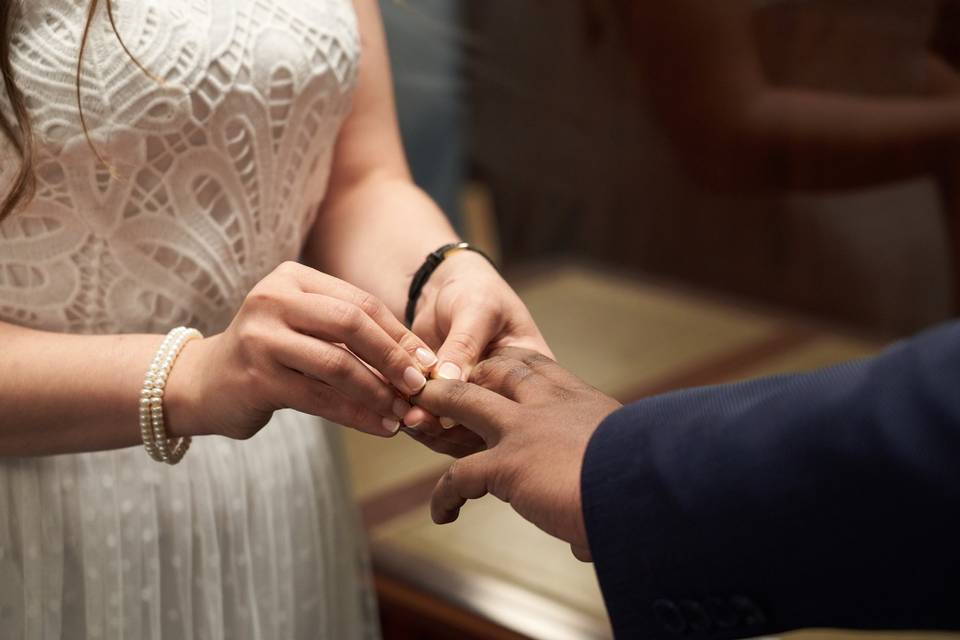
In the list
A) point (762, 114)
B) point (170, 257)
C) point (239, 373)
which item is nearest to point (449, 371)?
point (239, 373)

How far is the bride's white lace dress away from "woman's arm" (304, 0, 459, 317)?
32 mm

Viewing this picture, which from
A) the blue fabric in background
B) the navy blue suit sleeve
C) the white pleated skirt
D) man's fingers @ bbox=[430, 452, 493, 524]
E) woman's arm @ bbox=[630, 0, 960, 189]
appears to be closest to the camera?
the navy blue suit sleeve

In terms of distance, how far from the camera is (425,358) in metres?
0.65

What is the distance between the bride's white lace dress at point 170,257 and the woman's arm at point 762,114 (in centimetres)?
48

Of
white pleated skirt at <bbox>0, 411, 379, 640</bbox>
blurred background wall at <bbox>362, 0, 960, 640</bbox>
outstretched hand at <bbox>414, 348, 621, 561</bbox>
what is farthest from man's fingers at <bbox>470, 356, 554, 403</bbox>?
blurred background wall at <bbox>362, 0, 960, 640</bbox>

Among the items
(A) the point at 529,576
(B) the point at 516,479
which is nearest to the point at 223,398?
(B) the point at 516,479

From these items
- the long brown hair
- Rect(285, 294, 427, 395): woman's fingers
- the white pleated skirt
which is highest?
the long brown hair

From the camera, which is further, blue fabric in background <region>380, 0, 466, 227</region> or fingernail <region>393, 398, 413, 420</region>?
blue fabric in background <region>380, 0, 466, 227</region>

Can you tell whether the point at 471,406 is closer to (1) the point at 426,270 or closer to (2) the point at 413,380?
(2) the point at 413,380

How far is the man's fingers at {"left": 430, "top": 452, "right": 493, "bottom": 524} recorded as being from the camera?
1.94 feet

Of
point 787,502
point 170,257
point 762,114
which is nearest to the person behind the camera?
point 787,502

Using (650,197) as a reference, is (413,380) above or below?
above

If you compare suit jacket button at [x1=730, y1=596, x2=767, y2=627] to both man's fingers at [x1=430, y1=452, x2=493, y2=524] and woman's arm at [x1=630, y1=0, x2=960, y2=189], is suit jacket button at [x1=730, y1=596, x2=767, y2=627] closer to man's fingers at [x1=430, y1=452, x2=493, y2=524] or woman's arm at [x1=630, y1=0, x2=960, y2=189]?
man's fingers at [x1=430, y1=452, x2=493, y2=524]

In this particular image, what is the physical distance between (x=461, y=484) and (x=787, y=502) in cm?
18
